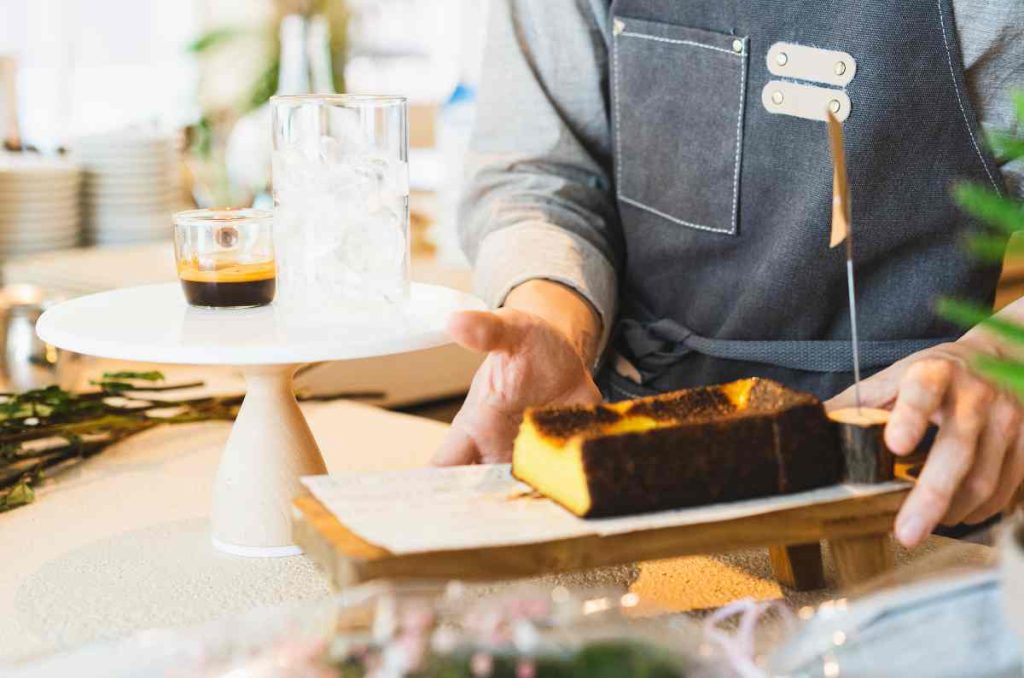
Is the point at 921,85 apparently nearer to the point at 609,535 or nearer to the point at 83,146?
the point at 609,535

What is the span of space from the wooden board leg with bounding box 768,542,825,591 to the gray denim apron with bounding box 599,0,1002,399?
1.33ft

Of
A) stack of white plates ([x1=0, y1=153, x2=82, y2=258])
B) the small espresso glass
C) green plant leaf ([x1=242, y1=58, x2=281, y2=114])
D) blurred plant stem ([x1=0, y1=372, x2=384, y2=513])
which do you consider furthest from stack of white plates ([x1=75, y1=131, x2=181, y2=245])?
the small espresso glass

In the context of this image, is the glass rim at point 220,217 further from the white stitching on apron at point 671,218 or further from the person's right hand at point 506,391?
the white stitching on apron at point 671,218

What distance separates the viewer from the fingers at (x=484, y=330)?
89 centimetres

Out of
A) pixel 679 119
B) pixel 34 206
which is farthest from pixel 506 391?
pixel 34 206

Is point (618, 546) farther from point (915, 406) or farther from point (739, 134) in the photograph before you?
point (739, 134)

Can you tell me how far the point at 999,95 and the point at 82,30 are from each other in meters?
4.09

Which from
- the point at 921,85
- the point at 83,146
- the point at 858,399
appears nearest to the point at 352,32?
the point at 83,146

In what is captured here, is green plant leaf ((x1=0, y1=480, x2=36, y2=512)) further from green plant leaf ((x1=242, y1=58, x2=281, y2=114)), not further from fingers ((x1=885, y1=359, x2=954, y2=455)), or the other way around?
green plant leaf ((x1=242, y1=58, x2=281, y2=114))

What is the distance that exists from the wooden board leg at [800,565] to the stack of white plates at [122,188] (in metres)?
2.05

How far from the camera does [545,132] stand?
4.77ft

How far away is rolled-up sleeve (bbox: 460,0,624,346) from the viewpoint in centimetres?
141

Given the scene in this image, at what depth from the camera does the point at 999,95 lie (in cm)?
118

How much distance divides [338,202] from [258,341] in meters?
0.16
